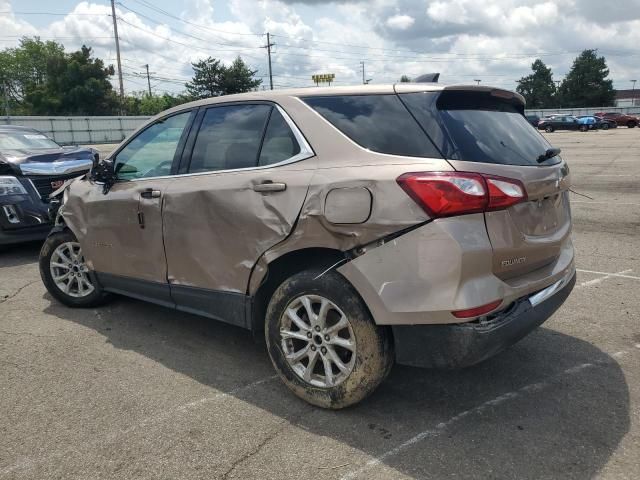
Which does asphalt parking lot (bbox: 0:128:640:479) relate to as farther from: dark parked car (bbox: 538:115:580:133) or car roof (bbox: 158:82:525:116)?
dark parked car (bbox: 538:115:580:133)

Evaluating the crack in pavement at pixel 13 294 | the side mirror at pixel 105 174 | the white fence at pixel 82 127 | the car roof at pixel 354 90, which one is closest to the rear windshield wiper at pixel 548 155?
the car roof at pixel 354 90

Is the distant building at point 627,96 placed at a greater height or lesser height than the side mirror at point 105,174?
greater

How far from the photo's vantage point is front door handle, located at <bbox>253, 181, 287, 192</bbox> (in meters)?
3.11

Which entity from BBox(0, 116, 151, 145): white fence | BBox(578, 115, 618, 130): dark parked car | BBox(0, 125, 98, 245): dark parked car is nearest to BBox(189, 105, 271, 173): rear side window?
BBox(0, 125, 98, 245): dark parked car

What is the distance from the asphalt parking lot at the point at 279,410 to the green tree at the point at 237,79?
2450 inches

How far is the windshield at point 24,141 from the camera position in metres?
7.81

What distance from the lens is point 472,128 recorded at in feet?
9.66

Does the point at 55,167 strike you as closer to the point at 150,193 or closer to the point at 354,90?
the point at 150,193

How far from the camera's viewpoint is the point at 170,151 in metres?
3.98

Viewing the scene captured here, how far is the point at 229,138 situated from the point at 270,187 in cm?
66

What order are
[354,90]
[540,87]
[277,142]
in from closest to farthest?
[354,90] → [277,142] → [540,87]

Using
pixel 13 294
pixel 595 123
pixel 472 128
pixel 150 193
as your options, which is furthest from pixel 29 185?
pixel 595 123

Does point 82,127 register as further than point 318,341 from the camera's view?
Yes

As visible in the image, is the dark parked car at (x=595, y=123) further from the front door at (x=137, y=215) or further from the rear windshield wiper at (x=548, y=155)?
the front door at (x=137, y=215)
